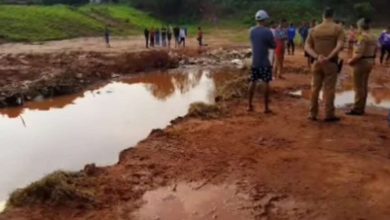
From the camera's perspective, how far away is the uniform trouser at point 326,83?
9.48 meters

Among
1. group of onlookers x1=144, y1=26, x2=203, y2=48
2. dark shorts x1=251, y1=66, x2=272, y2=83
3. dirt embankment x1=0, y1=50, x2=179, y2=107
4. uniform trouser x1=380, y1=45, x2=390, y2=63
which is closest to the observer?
dark shorts x1=251, y1=66, x2=272, y2=83

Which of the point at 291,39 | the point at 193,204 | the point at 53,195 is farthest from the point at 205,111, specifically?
the point at 291,39

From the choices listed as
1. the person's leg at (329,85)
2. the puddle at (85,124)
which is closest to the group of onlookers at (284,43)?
the person's leg at (329,85)

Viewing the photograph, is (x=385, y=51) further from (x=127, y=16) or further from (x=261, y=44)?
(x=127, y=16)

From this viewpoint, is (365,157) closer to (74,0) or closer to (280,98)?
(280,98)

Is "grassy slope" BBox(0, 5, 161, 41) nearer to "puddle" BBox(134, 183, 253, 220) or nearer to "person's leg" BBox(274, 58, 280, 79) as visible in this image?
"person's leg" BBox(274, 58, 280, 79)

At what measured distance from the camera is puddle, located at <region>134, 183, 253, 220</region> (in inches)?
239

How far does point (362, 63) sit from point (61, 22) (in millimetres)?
29044

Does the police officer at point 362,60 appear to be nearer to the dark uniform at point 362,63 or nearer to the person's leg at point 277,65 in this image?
the dark uniform at point 362,63

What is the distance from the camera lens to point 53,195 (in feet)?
21.4

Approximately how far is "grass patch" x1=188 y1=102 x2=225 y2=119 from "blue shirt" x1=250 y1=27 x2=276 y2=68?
4.24ft

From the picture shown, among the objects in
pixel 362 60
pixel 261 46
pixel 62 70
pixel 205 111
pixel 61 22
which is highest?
pixel 261 46

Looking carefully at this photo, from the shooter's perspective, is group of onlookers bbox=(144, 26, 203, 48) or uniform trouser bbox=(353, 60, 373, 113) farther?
group of onlookers bbox=(144, 26, 203, 48)

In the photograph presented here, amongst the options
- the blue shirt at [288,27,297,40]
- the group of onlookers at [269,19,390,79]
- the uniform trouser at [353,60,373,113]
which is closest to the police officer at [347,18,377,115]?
the uniform trouser at [353,60,373,113]
